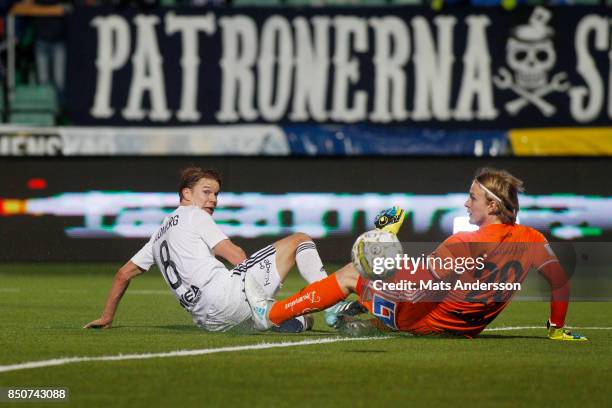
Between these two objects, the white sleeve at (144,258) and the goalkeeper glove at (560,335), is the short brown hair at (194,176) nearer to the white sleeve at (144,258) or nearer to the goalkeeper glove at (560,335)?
the white sleeve at (144,258)

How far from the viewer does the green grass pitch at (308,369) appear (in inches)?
245

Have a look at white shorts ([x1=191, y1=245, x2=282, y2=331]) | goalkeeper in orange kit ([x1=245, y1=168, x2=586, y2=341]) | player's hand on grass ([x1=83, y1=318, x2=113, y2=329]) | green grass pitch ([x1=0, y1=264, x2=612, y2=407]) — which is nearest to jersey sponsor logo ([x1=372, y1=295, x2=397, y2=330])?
goalkeeper in orange kit ([x1=245, y1=168, x2=586, y2=341])

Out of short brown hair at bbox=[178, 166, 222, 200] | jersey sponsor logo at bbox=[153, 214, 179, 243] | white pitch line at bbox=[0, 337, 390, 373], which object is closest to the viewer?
white pitch line at bbox=[0, 337, 390, 373]

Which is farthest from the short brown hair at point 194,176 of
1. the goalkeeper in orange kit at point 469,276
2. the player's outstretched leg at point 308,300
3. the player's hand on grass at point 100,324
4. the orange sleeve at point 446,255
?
the orange sleeve at point 446,255

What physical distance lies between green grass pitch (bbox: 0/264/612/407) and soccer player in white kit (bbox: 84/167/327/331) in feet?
0.73

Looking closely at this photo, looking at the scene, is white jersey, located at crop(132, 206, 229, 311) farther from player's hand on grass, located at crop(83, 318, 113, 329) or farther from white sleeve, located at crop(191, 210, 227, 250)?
player's hand on grass, located at crop(83, 318, 113, 329)

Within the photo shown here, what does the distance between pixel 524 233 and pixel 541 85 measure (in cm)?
1049

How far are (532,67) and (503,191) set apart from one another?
34.7ft

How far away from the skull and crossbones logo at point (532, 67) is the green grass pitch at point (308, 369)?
816 cm

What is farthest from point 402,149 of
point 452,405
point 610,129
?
point 452,405

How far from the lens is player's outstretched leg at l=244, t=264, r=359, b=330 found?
8.02 metres

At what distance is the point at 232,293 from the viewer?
8656mm

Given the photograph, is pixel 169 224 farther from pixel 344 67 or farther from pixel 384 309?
pixel 344 67

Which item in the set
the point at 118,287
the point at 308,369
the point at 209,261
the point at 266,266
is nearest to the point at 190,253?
the point at 209,261
